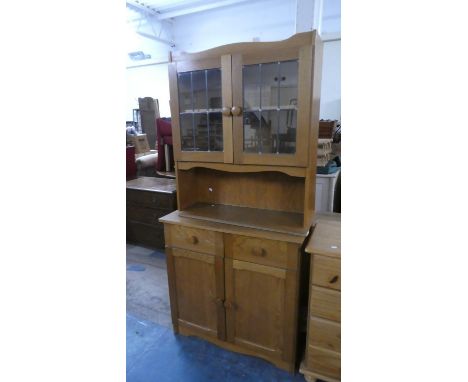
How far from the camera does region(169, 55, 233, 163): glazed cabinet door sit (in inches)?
50.2

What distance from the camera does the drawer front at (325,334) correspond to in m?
1.23

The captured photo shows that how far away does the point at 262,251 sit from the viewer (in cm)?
129

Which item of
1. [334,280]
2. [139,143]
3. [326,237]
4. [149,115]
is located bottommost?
[334,280]

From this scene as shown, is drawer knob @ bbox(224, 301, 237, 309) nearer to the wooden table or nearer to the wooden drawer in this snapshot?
the wooden drawer

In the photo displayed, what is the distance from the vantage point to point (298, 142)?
1188 millimetres

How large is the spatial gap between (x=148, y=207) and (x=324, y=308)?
179 centimetres

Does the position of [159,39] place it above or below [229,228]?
above

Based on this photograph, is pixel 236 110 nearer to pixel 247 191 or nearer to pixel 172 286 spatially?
pixel 247 191

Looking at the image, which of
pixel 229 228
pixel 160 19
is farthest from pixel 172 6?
pixel 229 228
